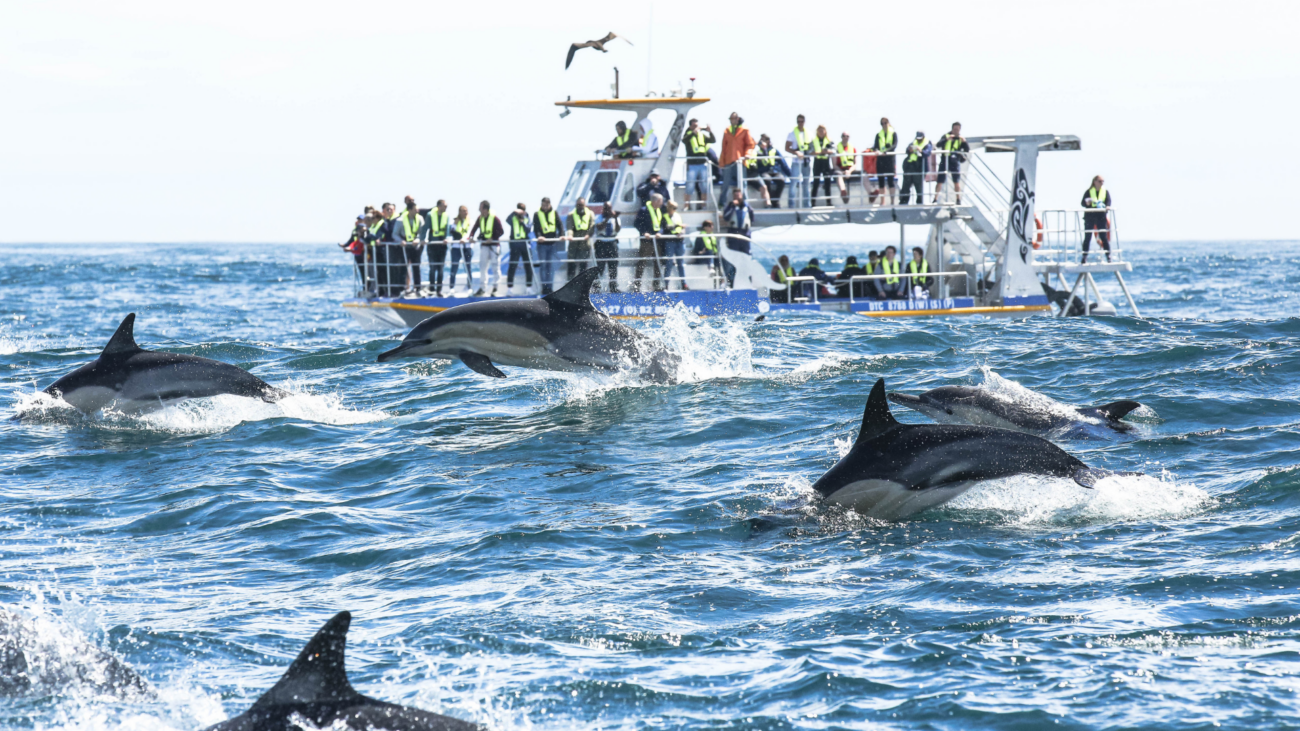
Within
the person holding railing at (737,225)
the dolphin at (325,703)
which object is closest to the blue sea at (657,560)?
the dolphin at (325,703)

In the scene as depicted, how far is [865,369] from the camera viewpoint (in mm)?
16656

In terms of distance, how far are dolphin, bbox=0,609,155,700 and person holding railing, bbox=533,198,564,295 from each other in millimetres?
17663

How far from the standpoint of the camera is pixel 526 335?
41.8 feet

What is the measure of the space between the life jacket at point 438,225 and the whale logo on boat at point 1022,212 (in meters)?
11.8

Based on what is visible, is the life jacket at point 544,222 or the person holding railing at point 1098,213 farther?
the person holding railing at point 1098,213

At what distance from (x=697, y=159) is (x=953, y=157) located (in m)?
5.55

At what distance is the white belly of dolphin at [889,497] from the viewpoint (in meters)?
8.43

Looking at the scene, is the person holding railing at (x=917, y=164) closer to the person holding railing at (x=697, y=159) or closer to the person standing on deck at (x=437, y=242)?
the person holding railing at (x=697, y=159)

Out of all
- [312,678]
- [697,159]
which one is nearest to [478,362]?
[312,678]

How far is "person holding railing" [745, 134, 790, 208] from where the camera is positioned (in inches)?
1046

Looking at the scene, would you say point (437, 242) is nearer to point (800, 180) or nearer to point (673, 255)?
point (673, 255)

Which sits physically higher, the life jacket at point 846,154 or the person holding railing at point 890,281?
the life jacket at point 846,154

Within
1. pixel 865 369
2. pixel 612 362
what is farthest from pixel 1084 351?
pixel 612 362

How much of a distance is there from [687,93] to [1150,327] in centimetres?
1031
